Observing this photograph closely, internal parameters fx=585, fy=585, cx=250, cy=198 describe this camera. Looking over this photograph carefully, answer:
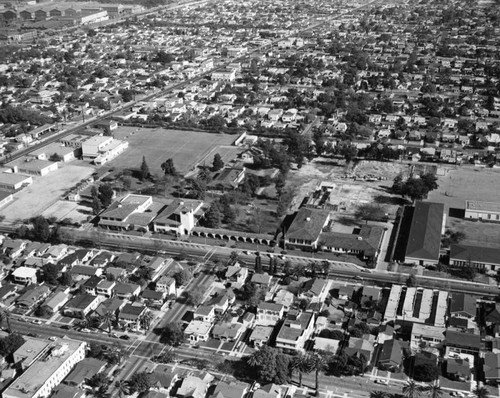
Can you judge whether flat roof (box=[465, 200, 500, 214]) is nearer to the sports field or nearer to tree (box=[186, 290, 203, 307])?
tree (box=[186, 290, 203, 307])

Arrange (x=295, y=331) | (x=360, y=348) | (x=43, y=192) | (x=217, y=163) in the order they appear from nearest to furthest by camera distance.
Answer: (x=360, y=348) → (x=295, y=331) → (x=43, y=192) → (x=217, y=163)

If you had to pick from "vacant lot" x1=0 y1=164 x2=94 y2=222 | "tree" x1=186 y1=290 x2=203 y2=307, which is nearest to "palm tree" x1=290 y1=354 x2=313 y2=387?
"tree" x1=186 y1=290 x2=203 y2=307

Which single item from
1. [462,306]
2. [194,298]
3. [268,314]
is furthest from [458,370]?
[194,298]

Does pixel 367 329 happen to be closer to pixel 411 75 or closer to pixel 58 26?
pixel 411 75

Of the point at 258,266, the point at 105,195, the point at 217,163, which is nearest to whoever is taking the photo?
the point at 258,266

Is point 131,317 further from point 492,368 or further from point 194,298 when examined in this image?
point 492,368

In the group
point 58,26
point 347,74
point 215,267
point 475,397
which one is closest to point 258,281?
point 215,267
